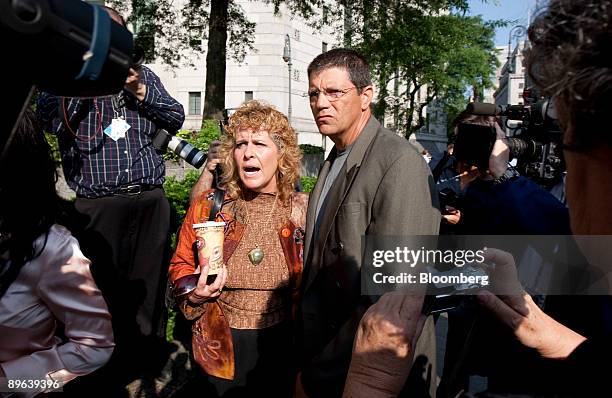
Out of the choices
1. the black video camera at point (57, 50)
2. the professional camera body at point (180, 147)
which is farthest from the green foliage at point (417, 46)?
the black video camera at point (57, 50)

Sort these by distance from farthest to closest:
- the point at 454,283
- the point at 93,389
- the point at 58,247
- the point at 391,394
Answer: the point at 93,389, the point at 58,247, the point at 454,283, the point at 391,394

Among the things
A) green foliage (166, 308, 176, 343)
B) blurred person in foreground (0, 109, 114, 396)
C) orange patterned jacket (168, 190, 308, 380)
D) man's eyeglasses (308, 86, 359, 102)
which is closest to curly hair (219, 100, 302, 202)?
orange patterned jacket (168, 190, 308, 380)

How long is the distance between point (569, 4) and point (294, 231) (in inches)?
83.0

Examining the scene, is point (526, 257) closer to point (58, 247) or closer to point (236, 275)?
point (236, 275)

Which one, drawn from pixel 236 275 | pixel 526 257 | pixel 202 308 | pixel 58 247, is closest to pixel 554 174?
pixel 526 257

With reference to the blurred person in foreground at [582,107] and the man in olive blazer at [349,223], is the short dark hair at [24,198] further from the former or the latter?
the blurred person in foreground at [582,107]

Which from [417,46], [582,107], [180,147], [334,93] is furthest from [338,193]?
[417,46]

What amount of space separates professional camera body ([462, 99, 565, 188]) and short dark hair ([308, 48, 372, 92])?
585mm

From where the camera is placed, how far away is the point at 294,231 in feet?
9.55

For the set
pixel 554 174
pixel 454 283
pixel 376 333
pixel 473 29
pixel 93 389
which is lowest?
pixel 93 389

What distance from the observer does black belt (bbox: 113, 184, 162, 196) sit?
3.82 m

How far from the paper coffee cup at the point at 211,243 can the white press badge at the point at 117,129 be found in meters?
1.62

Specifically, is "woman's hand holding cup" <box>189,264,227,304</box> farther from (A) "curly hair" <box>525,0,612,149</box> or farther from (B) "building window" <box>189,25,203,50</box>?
(B) "building window" <box>189,25,203,50</box>

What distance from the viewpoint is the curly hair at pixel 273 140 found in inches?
122
